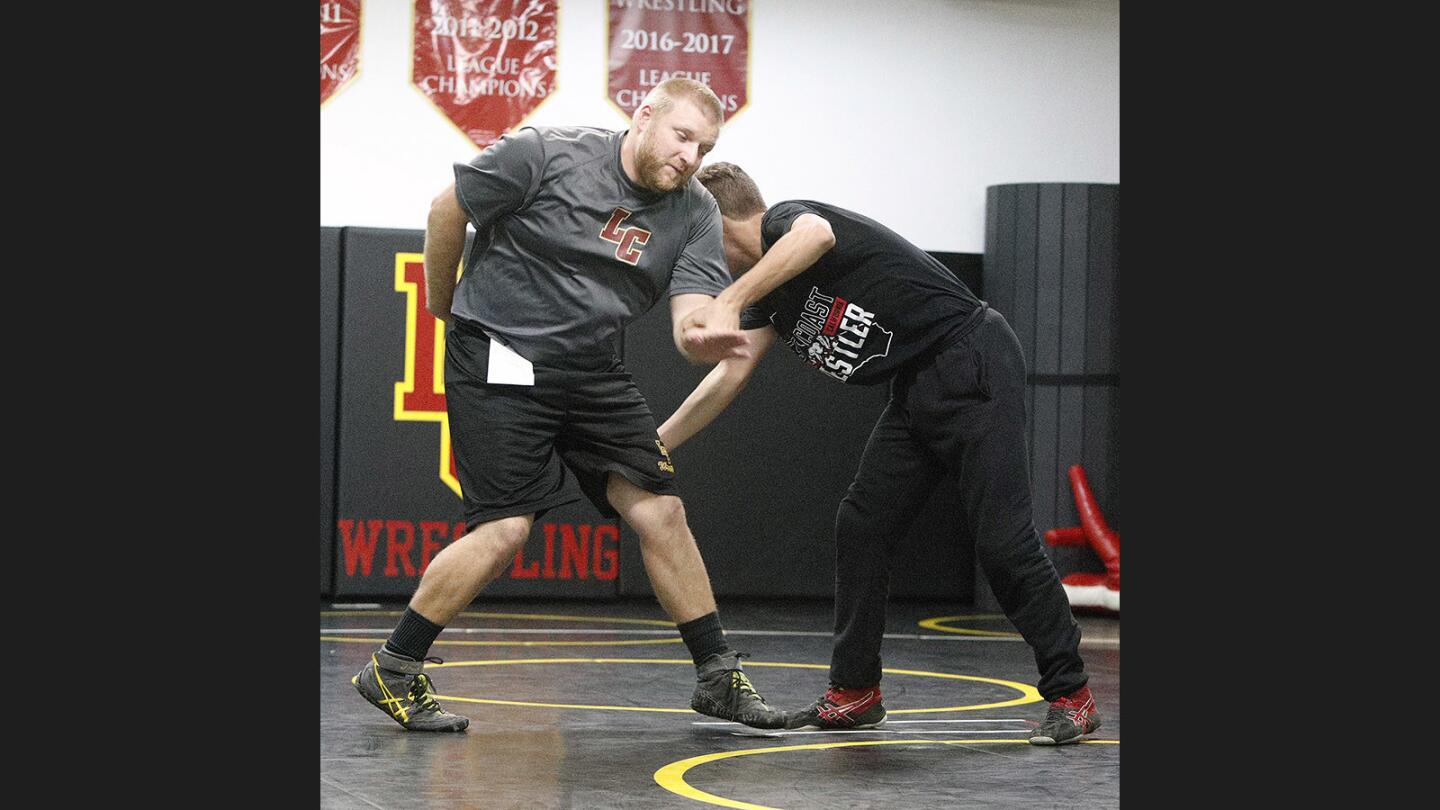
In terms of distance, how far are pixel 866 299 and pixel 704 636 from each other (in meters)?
1.01

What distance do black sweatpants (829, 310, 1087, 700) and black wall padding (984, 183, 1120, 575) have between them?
4.95 metres

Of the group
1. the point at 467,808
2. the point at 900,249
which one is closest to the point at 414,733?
the point at 467,808

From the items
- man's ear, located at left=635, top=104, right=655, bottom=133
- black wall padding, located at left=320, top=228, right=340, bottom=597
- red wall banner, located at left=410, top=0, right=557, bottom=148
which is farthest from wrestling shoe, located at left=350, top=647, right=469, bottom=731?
red wall banner, located at left=410, top=0, right=557, bottom=148

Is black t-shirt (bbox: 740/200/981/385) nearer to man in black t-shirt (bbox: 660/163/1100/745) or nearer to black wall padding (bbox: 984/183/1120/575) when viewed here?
man in black t-shirt (bbox: 660/163/1100/745)

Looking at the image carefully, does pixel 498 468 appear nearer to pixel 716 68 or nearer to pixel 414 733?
pixel 414 733

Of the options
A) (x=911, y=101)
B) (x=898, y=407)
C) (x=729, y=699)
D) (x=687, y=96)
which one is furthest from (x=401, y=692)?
(x=911, y=101)

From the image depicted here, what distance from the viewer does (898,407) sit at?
4477mm

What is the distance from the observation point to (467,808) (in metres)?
3.32

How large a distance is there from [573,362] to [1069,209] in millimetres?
5639

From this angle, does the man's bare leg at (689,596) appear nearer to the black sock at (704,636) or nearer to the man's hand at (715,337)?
the black sock at (704,636)

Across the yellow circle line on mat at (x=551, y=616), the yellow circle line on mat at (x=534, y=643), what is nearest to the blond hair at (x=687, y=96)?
the yellow circle line on mat at (x=534, y=643)

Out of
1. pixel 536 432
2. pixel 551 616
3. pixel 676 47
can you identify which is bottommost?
pixel 551 616

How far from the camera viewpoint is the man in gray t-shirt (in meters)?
4.27

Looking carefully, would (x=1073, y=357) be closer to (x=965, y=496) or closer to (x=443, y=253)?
(x=965, y=496)
